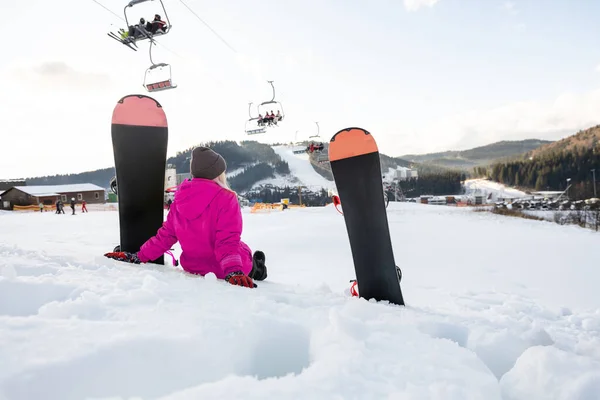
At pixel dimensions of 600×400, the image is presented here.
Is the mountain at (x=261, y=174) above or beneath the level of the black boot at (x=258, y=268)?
above

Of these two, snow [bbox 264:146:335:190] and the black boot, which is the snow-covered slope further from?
the black boot

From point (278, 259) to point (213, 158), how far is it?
4.61m

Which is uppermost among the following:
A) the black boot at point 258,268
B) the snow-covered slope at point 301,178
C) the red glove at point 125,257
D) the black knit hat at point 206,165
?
the snow-covered slope at point 301,178

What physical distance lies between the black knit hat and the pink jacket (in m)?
0.05

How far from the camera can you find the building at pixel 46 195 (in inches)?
1981

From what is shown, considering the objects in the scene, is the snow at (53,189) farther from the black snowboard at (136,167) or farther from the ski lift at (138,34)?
the black snowboard at (136,167)

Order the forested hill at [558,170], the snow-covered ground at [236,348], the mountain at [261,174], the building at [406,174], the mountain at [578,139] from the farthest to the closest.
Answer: the mountain at [578,139] → the mountain at [261,174] → the forested hill at [558,170] → the building at [406,174] → the snow-covered ground at [236,348]

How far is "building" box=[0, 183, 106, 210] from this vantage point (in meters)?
50.3

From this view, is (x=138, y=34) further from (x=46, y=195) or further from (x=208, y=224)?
(x=46, y=195)

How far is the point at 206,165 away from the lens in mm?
2775

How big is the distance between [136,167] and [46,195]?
60.7 meters

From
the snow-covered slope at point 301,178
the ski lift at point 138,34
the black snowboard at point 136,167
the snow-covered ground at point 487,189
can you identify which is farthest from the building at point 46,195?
the snow-covered ground at point 487,189

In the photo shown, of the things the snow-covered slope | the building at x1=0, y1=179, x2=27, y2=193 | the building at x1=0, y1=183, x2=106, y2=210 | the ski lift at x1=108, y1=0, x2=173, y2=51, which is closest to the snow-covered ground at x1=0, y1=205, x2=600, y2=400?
the ski lift at x1=108, y1=0, x2=173, y2=51

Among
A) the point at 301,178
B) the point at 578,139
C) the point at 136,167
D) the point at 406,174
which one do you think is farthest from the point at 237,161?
the point at 136,167
